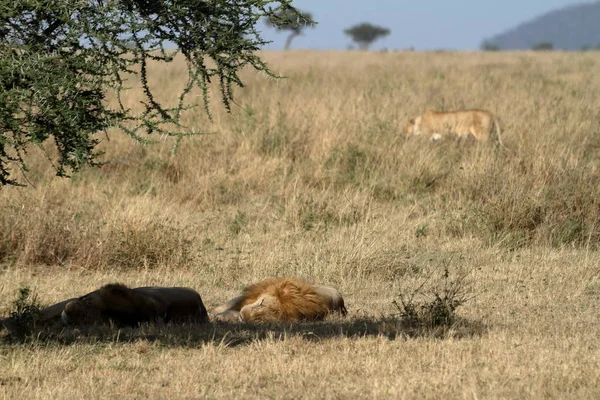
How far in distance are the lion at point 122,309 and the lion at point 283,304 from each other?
352 mm

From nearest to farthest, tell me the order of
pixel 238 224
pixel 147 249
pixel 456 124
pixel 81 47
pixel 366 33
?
pixel 81 47
pixel 147 249
pixel 238 224
pixel 456 124
pixel 366 33

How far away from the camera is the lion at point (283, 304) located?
26.0ft

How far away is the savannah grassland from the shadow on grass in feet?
0.10

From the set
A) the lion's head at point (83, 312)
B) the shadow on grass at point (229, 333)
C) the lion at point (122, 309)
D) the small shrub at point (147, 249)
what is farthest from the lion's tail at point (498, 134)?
the lion's head at point (83, 312)

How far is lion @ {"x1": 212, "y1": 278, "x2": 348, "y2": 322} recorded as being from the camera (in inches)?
312

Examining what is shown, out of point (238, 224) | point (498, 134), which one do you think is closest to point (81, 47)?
point (238, 224)

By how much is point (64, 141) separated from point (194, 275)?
3.79 m

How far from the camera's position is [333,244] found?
1051 centimetres

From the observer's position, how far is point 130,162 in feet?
48.3

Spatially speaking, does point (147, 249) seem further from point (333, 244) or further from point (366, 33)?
point (366, 33)

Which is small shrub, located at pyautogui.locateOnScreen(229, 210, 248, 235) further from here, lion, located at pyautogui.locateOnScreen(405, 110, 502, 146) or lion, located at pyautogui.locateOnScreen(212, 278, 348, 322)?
lion, located at pyautogui.locateOnScreen(405, 110, 502, 146)

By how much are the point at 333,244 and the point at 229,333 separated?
3537 mm

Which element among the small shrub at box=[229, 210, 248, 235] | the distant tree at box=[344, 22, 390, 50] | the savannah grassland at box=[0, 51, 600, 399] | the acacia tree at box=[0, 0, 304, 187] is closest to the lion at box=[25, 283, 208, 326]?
the savannah grassland at box=[0, 51, 600, 399]

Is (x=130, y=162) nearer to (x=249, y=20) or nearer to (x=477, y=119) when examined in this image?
(x=477, y=119)
